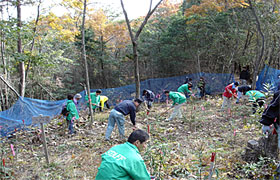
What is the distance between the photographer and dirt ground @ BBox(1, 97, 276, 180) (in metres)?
3.57

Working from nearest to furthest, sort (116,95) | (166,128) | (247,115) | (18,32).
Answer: (18,32), (166,128), (247,115), (116,95)

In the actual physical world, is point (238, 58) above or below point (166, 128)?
above

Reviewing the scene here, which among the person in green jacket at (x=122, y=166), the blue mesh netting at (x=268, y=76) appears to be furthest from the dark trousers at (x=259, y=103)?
the blue mesh netting at (x=268, y=76)

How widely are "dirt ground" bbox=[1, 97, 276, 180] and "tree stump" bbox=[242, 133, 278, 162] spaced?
187mm

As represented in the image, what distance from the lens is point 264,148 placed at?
4066mm

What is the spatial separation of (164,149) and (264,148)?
213cm

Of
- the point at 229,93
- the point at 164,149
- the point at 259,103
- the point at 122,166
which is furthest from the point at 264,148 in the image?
the point at 229,93

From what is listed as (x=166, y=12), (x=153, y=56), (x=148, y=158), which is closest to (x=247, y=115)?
(x=148, y=158)

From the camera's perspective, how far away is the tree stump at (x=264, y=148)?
13.2 feet

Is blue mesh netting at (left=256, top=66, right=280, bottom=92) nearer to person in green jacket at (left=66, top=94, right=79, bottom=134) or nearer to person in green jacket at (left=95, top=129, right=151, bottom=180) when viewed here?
person in green jacket at (left=66, top=94, right=79, bottom=134)

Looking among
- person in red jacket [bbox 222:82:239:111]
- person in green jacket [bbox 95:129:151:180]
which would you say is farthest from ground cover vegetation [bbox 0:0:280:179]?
person in green jacket [bbox 95:129:151:180]

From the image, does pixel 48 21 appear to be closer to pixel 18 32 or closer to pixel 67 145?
pixel 18 32

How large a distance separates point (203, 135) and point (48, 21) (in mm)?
9606

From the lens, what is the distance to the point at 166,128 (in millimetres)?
7258
